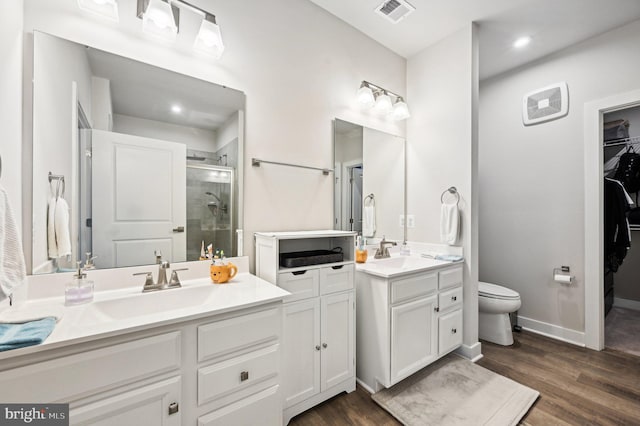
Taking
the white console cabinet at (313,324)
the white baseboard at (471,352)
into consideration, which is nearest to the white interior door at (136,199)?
the white console cabinet at (313,324)

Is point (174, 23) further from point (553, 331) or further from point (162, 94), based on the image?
point (553, 331)

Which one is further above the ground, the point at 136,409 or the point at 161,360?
the point at 161,360

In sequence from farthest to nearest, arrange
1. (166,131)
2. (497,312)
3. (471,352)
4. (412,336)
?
(497,312) < (471,352) < (412,336) < (166,131)

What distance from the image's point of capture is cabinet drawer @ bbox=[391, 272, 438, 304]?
1.76 m

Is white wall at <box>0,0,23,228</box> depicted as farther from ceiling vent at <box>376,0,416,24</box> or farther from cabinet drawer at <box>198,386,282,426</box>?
ceiling vent at <box>376,0,416,24</box>

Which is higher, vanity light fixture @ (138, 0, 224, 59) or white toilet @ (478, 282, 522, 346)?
vanity light fixture @ (138, 0, 224, 59)

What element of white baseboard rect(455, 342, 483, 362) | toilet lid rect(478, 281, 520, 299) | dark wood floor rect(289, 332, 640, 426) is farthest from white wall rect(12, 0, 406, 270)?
toilet lid rect(478, 281, 520, 299)

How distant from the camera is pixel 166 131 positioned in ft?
4.93

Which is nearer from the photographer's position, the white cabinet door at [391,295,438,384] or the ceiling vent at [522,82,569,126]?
the white cabinet door at [391,295,438,384]

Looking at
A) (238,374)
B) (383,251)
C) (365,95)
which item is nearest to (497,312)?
(383,251)

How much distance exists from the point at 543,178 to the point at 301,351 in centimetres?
288

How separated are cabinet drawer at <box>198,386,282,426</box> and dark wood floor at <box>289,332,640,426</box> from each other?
0.43m

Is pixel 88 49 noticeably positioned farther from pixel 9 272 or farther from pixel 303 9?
pixel 303 9

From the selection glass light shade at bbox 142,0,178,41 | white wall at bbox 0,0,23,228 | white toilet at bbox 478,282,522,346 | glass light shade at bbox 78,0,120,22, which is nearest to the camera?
white wall at bbox 0,0,23,228
